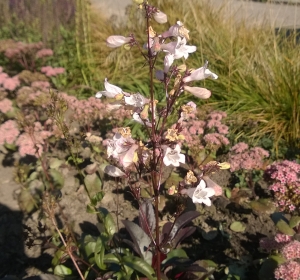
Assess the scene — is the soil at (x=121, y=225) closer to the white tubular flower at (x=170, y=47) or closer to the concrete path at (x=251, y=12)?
the white tubular flower at (x=170, y=47)

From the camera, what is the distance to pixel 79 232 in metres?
2.90

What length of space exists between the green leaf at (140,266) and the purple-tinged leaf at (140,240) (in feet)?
0.58

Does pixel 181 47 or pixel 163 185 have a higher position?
pixel 181 47

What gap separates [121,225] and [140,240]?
59cm

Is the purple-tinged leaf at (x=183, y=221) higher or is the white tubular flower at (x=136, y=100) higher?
the white tubular flower at (x=136, y=100)

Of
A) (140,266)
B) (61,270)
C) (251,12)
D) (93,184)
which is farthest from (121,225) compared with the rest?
(251,12)

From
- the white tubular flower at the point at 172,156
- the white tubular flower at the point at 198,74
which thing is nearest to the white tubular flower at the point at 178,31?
the white tubular flower at the point at 198,74

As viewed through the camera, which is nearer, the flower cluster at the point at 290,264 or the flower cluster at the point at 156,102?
the flower cluster at the point at 156,102

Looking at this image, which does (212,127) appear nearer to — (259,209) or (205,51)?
(259,209)

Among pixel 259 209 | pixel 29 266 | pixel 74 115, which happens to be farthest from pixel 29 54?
pixel 259 209

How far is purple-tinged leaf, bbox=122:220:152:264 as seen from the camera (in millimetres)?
2277

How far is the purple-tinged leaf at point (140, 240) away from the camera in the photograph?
7.47 ft

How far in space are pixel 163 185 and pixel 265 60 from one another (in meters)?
1.76

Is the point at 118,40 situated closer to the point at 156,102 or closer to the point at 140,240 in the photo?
the point at 156,102
